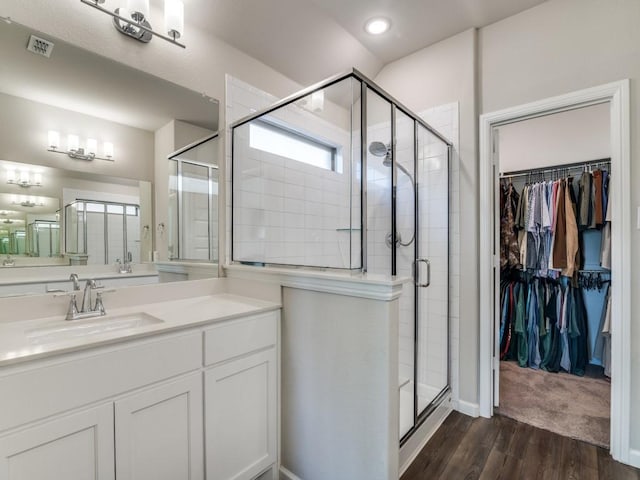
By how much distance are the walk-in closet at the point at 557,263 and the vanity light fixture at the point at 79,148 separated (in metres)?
2.68

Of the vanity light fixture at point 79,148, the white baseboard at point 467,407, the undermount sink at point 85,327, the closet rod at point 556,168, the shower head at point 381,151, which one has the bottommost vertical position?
the white baseboard at point 467,407

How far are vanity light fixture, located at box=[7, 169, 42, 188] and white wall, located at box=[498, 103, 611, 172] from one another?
3.18 meters

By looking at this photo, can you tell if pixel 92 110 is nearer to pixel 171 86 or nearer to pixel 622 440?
pixel 171 86

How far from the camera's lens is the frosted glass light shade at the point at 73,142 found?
4.73ft

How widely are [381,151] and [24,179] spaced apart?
1.81 meters

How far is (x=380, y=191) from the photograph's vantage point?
2000 millimetres

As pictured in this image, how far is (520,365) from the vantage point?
116 inches

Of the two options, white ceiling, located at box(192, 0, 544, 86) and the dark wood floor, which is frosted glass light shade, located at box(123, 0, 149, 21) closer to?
white ceiling, located at box(192, 0, 544, 86)

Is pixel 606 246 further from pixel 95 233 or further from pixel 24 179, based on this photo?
pixel 24 179

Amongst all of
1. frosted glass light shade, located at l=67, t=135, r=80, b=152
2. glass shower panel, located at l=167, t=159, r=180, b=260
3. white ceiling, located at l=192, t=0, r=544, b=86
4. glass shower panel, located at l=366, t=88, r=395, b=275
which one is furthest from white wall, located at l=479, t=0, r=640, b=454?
frosted glass light shade, located at l=67, t=135, r=80, b=152

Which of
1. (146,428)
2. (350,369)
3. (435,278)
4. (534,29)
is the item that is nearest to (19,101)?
(146,428)

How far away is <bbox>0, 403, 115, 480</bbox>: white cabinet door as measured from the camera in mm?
888

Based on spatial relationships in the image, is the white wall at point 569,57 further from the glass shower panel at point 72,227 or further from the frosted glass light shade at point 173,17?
the glass shower panel at point 72,227

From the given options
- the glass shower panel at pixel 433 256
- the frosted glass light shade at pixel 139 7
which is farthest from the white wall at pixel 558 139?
the frosted glass light shade at pixel 139 7
